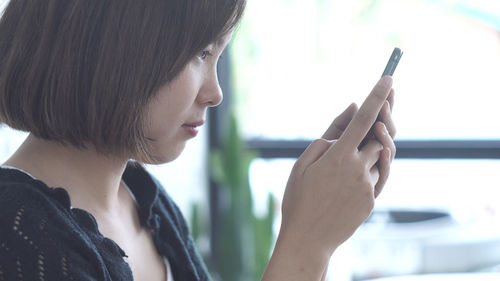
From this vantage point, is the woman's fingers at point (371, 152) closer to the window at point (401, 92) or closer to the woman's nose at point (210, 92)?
the woman's nose at point (210, 92)

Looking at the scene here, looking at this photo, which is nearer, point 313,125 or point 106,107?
point 106,107

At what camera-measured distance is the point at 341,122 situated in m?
0.90

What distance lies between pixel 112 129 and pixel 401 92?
189cm

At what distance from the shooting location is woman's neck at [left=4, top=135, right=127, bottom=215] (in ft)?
2.56

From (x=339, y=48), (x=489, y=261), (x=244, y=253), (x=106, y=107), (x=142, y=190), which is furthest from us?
(x=339, y=48)

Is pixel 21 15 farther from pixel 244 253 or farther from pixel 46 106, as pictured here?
pixel 244 253

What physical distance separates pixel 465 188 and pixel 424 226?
0.25m

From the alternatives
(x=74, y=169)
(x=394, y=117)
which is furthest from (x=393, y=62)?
(x=394, y=117)

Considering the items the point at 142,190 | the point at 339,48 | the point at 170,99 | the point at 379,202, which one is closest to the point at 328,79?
the point at 339,48

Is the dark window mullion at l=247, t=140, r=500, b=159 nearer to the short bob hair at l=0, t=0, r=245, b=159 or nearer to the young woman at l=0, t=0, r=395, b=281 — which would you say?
the young woman at l=0, t=0, r=395, b=281

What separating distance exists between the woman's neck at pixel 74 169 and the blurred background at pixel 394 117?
1.45 meters

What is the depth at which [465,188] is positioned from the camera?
8.29 feet

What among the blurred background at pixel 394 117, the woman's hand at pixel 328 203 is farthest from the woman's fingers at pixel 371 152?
the blurred background at pixel 394 117

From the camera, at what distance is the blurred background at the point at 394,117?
240 cm
